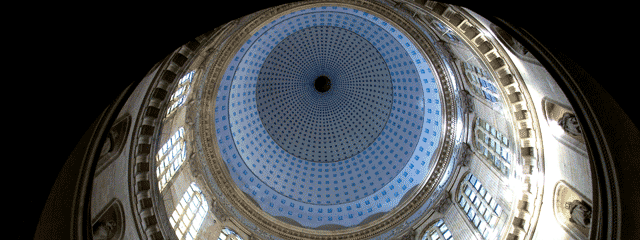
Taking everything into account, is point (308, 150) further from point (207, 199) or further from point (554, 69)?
point (554, 69)

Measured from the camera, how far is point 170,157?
68.8 ft

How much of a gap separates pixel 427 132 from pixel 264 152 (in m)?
16.1

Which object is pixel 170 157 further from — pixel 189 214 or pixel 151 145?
pixel 151 145

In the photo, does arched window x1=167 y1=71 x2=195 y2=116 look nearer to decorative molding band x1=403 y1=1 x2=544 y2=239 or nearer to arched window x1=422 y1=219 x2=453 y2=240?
decorative molding band x1=403 y1=1 x2=544 y2=239

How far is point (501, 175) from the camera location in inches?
808

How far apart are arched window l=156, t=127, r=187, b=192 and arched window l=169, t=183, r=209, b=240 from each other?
2148mm

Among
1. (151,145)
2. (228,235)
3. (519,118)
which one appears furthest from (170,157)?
(519,118)

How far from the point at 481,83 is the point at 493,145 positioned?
444 cm

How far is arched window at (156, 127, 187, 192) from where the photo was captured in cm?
1906

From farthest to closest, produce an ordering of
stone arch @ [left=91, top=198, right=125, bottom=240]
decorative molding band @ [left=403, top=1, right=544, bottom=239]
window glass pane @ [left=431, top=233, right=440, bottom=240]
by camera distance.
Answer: window glass pane @ [left=431, top=233, right=440, bottom=240] → decorative molding band @ [left=403, top=1, right=544, bottom=239] → stone arch @ [left=91, top=198, right=125, bottom=240]

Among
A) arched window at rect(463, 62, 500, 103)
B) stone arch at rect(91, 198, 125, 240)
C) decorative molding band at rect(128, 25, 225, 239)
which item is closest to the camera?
stone arch at rect(91, 198, 125, 240)

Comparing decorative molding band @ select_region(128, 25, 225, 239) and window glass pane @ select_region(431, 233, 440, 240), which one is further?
window glass pane @ select_region(431, 233, 440, 240)

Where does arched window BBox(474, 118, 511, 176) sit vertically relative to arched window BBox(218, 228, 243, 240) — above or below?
above

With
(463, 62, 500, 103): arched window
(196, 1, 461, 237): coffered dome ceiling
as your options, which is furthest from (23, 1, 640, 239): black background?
(196, 1, 461, 237): coffered dome ceiling
